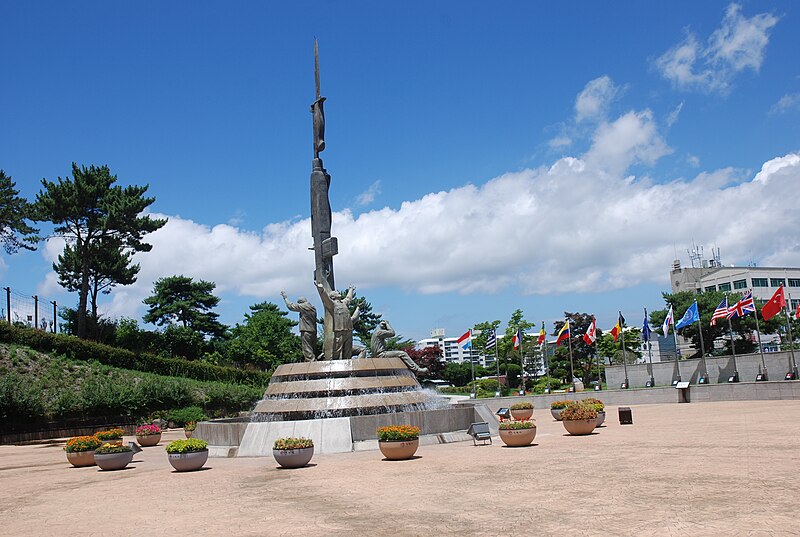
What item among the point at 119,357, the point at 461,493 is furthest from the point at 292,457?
the point at 119,357

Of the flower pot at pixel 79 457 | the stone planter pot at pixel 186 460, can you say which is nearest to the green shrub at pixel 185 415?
the flower pot at pixel 79 457

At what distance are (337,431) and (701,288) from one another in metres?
80.2

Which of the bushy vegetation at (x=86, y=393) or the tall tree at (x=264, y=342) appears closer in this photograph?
the bushy vegetation at (x=86, y=393)

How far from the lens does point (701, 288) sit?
8581cm

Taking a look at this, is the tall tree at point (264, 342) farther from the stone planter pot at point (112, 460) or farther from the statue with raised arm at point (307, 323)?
the stone planter pot at point (112, 460)

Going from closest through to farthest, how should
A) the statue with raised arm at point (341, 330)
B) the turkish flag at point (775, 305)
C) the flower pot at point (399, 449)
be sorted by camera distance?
1. the flower pot at point (399, 449)
2. the statue with raised arm at point (341, 330)
3. the turkish flag at point (775, 305)

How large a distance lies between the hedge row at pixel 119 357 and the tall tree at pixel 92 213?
491 cm

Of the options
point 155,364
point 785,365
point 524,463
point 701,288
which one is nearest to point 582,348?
point 785,365

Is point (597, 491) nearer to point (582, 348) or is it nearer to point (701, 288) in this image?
point (582, 348)

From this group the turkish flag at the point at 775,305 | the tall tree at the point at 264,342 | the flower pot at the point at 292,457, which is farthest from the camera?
the tall tree at the point at 264,342

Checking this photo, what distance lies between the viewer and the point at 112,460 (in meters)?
16.1

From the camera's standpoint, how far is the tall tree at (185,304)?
62.1 meters

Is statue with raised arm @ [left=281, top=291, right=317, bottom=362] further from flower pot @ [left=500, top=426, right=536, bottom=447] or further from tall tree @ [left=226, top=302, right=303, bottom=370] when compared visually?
tall tree @ [left=226, top=302, right=303, bottom=370]

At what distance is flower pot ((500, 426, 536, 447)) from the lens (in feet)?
53.2
